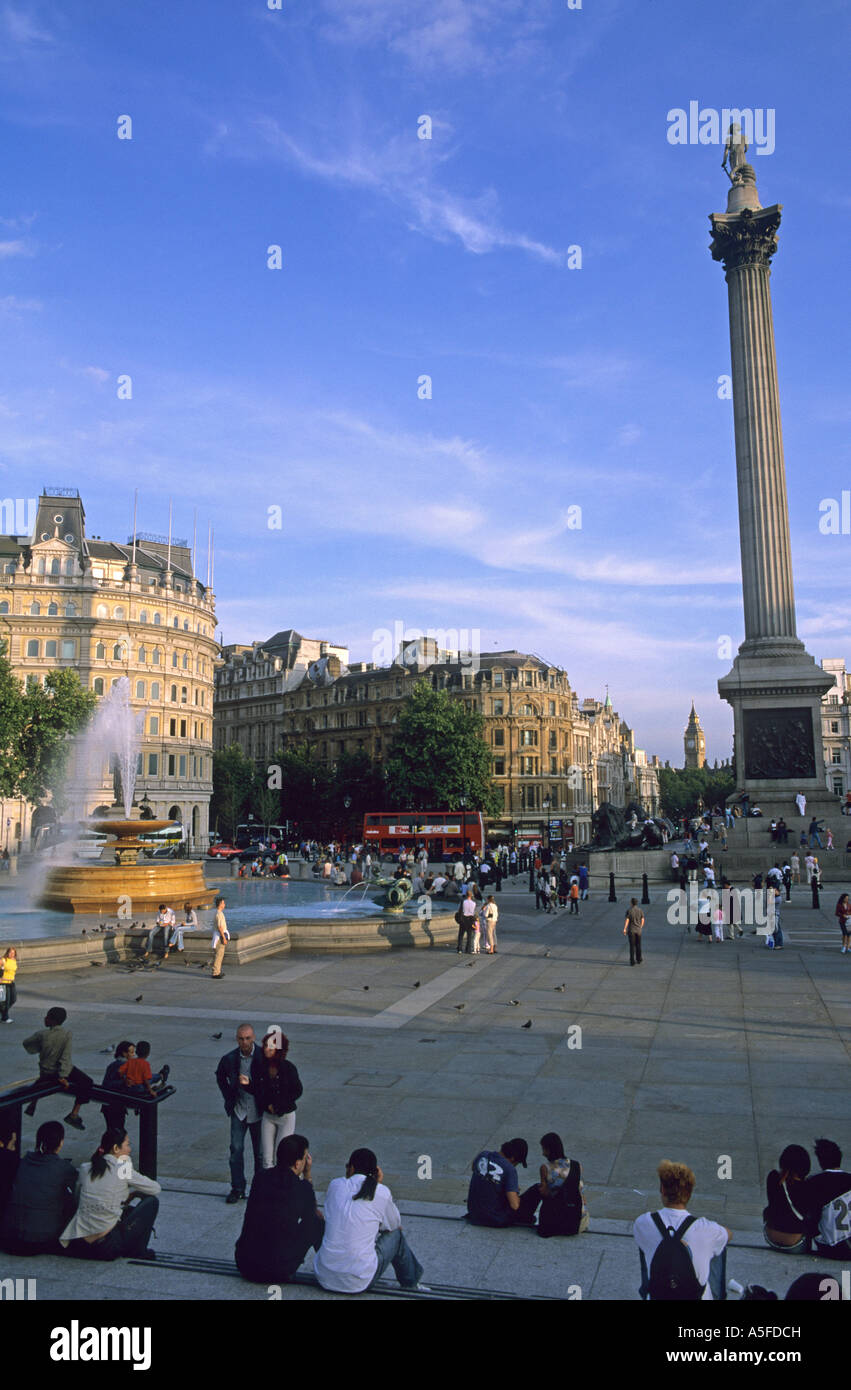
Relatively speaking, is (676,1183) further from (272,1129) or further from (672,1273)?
(272,1129)

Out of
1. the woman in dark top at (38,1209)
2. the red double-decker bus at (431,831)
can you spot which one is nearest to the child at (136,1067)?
the woman in dark top at (38,1209)

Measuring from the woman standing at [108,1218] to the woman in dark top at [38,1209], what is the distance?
81 mm

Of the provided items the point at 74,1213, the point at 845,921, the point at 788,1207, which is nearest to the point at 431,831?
the point at 845,921

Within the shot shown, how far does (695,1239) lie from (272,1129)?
12.6 ft

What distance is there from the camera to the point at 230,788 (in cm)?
9175

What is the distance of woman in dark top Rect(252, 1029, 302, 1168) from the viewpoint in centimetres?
775

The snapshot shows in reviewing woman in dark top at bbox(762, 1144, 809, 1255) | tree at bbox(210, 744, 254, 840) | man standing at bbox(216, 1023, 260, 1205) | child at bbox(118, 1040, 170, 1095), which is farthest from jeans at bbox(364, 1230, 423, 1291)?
tree at bbox(210, 744, 254, 840)

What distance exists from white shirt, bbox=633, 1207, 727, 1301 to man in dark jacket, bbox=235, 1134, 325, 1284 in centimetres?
211

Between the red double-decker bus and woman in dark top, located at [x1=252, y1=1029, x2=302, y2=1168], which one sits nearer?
woman in dark top, located at [x1=252, y1=1029, x2=302, y2=1168]

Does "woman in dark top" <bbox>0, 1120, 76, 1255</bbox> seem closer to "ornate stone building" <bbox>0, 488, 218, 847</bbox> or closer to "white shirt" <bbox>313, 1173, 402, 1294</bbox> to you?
"white shirt" <bbox>313, 1173, 402, 1294</bbox>

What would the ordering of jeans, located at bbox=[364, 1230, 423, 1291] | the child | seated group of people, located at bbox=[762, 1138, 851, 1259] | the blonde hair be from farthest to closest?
the child < seated group of people, located at bbox=[762, 1138, 851, 1259] < jeans, located at bbox=[364, 1230, 423, 1291] < the blonde hair

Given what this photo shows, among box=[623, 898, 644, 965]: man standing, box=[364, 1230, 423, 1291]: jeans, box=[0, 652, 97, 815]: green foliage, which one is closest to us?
box=[364, 1230, 423, 1291]: jeans

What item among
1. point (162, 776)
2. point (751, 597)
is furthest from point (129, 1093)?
Answer: point (162, 776)
